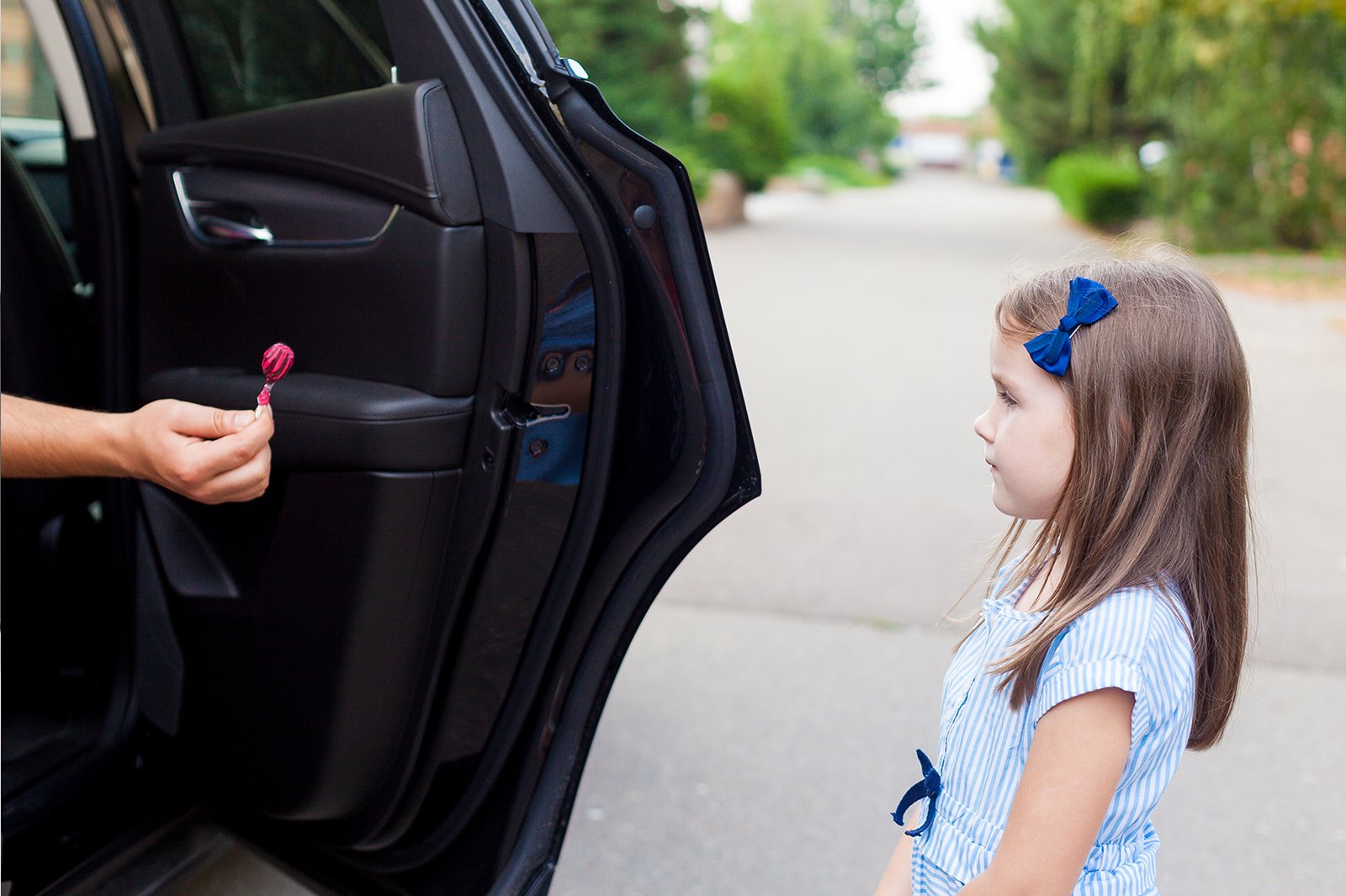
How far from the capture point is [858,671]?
11.7 ft

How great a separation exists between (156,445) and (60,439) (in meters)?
0.18

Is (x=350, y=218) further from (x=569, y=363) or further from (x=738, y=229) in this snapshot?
(x=738, y=229)

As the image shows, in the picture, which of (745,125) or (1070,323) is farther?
(745,125)

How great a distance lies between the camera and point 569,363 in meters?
1.67

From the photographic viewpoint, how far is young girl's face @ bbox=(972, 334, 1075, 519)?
1324mm

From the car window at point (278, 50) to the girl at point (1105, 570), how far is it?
1054 mm

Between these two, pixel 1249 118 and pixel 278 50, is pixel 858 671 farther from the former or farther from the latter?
pixel 1249 118

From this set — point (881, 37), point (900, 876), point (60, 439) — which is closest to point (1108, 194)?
point (900, 876)

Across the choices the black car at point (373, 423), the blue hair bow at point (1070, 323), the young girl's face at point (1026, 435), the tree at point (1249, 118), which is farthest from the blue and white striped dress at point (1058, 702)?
the tree at point (1249, 118)

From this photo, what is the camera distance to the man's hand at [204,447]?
1.51 meters

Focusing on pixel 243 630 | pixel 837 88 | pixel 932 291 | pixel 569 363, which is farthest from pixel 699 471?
pixel 837 88

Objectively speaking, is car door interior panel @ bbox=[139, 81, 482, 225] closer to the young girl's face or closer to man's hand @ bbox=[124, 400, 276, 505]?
man's hand @ bbox=[124, 400, 276, 505]

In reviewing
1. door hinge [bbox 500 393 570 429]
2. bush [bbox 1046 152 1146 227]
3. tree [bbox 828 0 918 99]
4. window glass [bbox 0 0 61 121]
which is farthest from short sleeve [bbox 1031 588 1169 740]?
tree [bbox 828 0 918 99]

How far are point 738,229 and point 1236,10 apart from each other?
7506 mm
